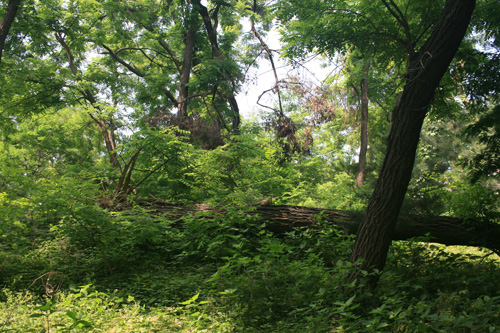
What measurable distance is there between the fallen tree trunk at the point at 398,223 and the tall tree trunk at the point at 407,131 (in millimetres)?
1796

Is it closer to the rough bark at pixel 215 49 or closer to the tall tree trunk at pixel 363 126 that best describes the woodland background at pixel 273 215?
the rough bark at pixel 215 49

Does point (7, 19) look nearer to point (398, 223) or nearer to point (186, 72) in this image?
point (186, 72)

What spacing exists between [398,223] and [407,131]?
7.54 ft

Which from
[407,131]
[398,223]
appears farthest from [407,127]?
[398,223]

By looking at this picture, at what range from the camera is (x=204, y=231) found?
20.3 ft

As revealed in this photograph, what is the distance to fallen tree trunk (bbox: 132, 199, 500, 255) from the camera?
5.40 m

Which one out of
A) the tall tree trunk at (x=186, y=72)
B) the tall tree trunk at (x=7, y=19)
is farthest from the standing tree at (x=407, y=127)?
the tall tree trunk at (x=186, y=72)

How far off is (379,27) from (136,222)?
18.7ft

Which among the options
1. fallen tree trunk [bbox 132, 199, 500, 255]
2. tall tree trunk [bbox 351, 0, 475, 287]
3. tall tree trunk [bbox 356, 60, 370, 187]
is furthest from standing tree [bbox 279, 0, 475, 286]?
tall tree trunk [bbox 356, 60, 370, 187]

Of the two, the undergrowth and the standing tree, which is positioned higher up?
the standing tree

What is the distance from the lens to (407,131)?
13.1ft

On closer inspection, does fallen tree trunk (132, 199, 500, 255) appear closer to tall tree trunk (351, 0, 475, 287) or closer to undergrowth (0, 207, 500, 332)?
undergrowth (0, 207, 500, 332)

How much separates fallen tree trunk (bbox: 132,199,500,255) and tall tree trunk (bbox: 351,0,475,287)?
1.80 metres

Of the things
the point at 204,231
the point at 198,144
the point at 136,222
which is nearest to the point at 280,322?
the point at 204,231
